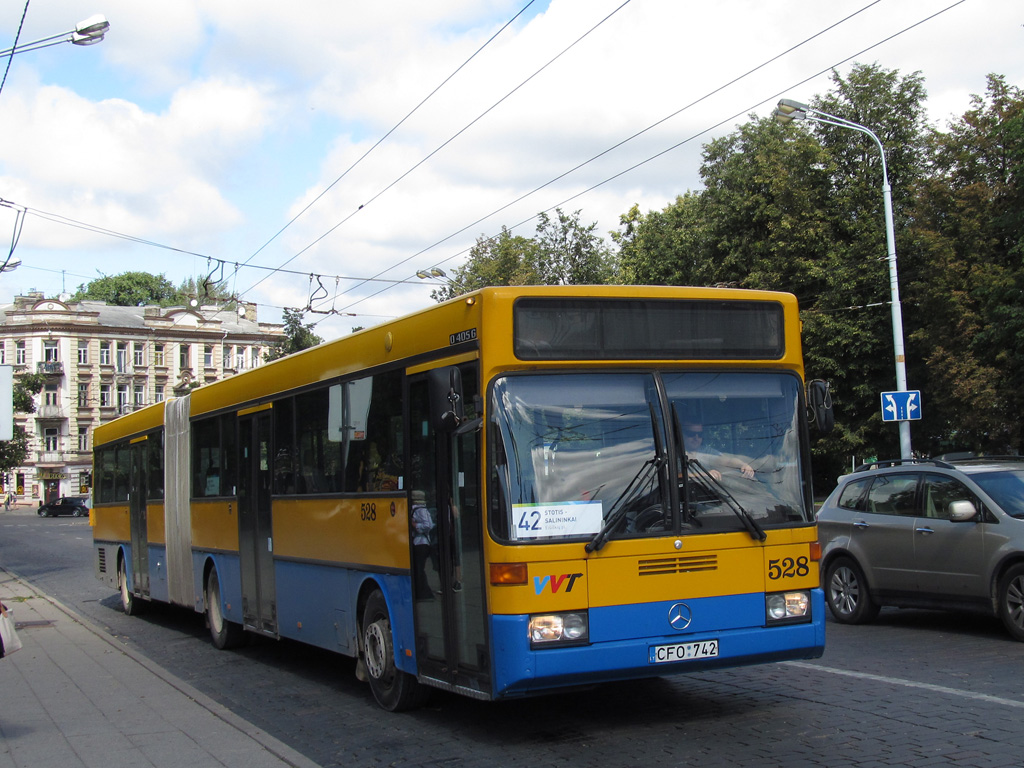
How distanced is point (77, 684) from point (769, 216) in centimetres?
3433

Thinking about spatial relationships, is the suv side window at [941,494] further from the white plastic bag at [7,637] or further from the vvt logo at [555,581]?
the white plastic bag at [7,637]

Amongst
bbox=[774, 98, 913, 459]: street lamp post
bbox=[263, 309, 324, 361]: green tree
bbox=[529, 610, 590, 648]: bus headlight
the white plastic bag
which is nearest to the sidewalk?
the white plastic bag

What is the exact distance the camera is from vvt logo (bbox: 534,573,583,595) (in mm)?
6836

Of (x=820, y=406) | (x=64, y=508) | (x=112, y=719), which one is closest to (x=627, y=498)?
(x=820, y=406)

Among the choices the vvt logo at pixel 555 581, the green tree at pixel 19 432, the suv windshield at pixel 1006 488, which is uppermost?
the green tree at pixel 19 432

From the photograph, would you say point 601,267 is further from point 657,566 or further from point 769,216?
point 657,566

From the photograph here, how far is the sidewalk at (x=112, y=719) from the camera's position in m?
7.09

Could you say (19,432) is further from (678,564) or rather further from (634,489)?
(678,564)

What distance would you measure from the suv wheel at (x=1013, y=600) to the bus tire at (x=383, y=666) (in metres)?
5.74

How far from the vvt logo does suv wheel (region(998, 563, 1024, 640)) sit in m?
5.71

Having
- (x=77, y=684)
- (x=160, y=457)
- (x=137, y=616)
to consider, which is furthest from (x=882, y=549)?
(x=137, y=616)

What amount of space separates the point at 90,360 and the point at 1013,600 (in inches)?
3650

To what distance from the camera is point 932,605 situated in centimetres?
1179

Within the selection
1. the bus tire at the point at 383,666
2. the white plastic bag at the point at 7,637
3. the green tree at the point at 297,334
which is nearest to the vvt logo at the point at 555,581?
the bus tire at the point at 383,666
